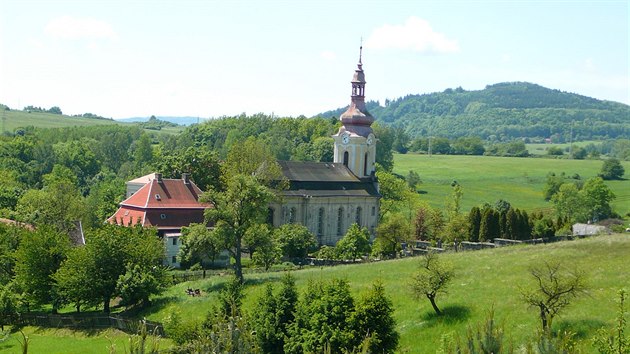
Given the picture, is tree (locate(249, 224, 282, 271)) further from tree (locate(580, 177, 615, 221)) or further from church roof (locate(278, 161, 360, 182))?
tree (locate(580, 177, 615, 221))

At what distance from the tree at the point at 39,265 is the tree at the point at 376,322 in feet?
85.1

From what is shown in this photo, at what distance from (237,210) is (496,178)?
372ft

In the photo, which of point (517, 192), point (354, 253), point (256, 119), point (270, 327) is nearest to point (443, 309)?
point (270, 327)

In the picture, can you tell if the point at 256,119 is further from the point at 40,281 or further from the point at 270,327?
the point at 270,327

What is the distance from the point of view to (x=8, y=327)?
57.2 metres

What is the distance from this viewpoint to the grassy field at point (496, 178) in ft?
455

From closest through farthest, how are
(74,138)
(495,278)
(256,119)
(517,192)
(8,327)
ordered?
(495,278), (8,327), (517,192), (256,119), (74,138)

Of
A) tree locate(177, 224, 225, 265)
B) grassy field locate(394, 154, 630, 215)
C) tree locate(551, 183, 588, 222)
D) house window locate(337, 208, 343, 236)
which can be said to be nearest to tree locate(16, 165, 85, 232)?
tree locate(177, 224, 225, 265)

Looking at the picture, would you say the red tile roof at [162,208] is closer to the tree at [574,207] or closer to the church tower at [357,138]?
the church tower at [357,138]

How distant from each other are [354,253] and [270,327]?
2920 cm

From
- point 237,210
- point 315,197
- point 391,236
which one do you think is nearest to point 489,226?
point 391,236

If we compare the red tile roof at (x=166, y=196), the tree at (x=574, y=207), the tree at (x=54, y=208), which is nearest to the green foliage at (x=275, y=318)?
the red tile roof at (x=166, y=196)

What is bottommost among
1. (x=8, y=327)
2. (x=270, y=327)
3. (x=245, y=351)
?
(x=8, y=327)

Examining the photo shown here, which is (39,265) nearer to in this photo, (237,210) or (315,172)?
(237,210)
